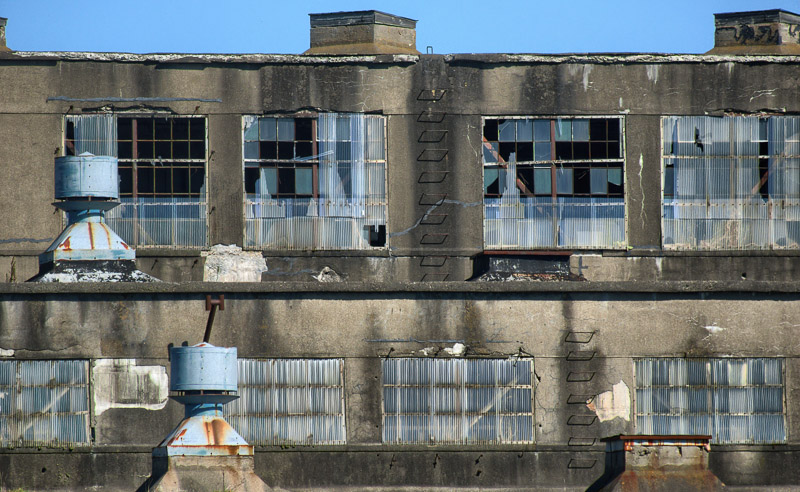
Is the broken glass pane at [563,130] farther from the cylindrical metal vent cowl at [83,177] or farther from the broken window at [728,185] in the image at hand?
the cylindrical metal vent cowl at [83,177]

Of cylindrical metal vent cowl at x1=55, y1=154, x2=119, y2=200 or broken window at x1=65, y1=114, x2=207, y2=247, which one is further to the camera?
A: broken window at x1=65, y1=114, x2=207, y2=247

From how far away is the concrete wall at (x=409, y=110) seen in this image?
83.0 feet

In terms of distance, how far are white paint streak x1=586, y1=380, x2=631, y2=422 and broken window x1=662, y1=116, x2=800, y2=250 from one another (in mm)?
5261

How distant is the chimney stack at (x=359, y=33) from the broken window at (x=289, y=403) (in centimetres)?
903

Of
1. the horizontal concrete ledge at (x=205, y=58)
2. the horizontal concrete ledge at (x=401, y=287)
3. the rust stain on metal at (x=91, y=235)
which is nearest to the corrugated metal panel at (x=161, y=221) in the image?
the horizontal concrete ledge at (x=205, y=58)

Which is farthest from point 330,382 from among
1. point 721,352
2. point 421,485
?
point 721,352

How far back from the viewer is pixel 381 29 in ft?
92.8

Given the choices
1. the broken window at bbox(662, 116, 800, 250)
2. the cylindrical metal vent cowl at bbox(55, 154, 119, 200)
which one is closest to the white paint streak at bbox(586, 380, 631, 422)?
the broken window at bbox(662, 116, 800, 250)

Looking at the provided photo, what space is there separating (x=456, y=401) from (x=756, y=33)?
501 inches

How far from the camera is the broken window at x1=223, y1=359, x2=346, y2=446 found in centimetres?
2111

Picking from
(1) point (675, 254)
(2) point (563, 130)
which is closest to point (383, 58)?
(2) point (563, 130)

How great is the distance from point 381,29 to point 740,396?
1135 cm

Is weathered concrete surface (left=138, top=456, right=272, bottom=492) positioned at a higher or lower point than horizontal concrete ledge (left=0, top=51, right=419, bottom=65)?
lower

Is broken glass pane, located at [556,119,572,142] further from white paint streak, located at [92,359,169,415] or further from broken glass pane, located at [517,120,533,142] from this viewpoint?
white paint streak, located at [92,359,169,415]
